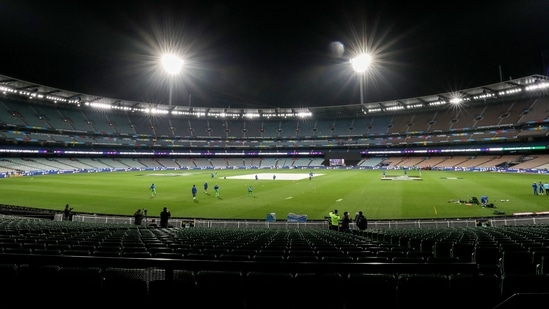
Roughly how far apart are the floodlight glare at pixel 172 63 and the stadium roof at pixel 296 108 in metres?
21.2

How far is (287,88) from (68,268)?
292 feet

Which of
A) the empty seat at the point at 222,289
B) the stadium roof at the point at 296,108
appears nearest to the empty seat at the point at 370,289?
the empty seat at the point at 222,289

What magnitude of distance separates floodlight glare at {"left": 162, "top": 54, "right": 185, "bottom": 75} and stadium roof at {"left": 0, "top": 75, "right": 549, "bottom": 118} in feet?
69.4

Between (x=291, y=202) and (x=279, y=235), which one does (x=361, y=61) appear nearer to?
(x=291, y=202)

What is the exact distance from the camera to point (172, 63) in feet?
252

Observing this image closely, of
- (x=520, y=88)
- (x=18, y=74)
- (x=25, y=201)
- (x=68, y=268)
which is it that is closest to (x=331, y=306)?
(x=68, y=268)

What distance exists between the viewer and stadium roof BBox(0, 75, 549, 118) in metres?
69.6

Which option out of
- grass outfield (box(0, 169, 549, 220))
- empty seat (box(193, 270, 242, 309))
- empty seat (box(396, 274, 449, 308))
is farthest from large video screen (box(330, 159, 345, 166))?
empty seat (box(193, 270, 242, 309))

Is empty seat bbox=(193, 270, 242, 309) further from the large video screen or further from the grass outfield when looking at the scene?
the large video screen

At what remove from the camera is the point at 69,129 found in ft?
275

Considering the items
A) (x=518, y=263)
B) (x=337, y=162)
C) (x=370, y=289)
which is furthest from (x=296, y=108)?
(x=370, y=289)

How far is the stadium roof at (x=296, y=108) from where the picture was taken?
69.6 metres

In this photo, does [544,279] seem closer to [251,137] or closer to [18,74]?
[18,74]

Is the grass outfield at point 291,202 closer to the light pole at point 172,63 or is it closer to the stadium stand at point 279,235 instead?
the stadium stand at point 279,235
